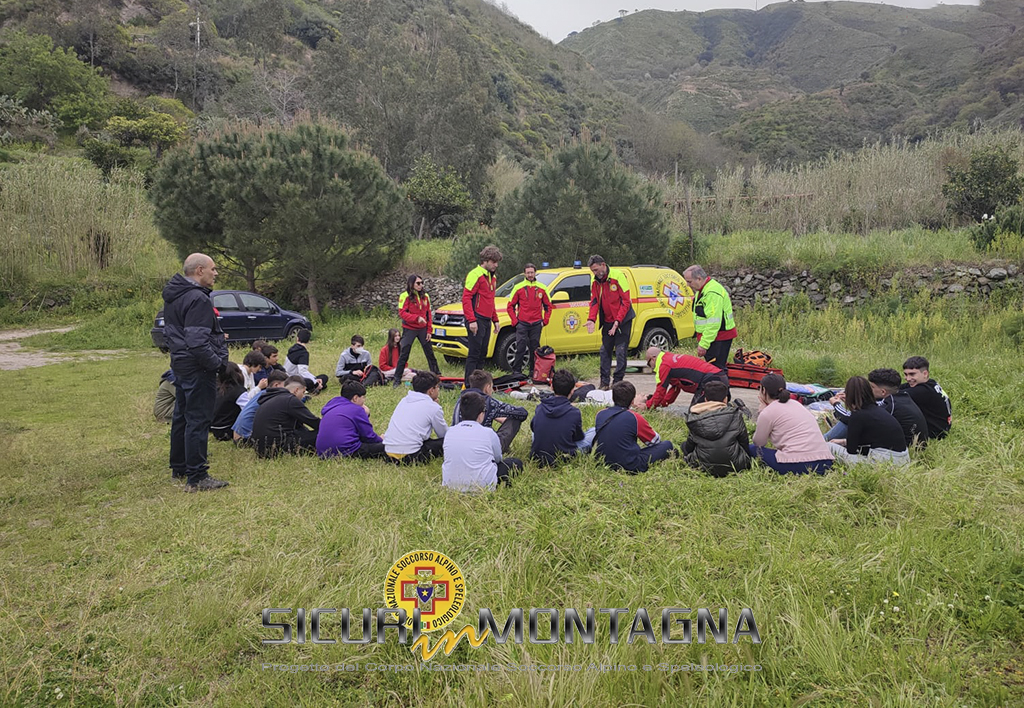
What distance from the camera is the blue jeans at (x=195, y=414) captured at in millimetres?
5090

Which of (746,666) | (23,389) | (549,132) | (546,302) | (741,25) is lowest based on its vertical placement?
(23,389)

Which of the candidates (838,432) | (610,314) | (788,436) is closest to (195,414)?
(788,436)

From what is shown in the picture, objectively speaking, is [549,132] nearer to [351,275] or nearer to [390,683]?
[351,275]

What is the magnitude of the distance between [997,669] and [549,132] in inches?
2029

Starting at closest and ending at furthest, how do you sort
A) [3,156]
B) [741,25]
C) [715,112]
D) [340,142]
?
[340,142]
[3,156]
[715,112]
[741,25]

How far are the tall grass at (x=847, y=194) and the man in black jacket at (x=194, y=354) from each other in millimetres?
14880

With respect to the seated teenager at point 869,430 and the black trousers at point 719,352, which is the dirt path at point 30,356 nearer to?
the black trousers at point 719,352

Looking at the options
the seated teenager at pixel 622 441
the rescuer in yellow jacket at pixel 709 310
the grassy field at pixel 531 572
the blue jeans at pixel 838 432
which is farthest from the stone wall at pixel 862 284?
the seated teenager at pixel 622 441

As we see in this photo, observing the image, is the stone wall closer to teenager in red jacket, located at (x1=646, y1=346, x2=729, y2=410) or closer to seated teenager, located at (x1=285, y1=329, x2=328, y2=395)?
teenager in red jacket, located at (x1=646, y1=346, x2=729, y2=410)

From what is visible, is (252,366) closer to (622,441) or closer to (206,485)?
(206,485)

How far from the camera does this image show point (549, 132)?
5031cm

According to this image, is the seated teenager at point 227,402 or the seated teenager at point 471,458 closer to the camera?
the seated teenager at point 471,458

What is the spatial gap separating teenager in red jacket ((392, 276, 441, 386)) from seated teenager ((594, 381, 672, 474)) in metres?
4.33

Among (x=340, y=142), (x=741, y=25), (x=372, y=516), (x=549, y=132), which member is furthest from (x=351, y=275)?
(x=741, y=25)
